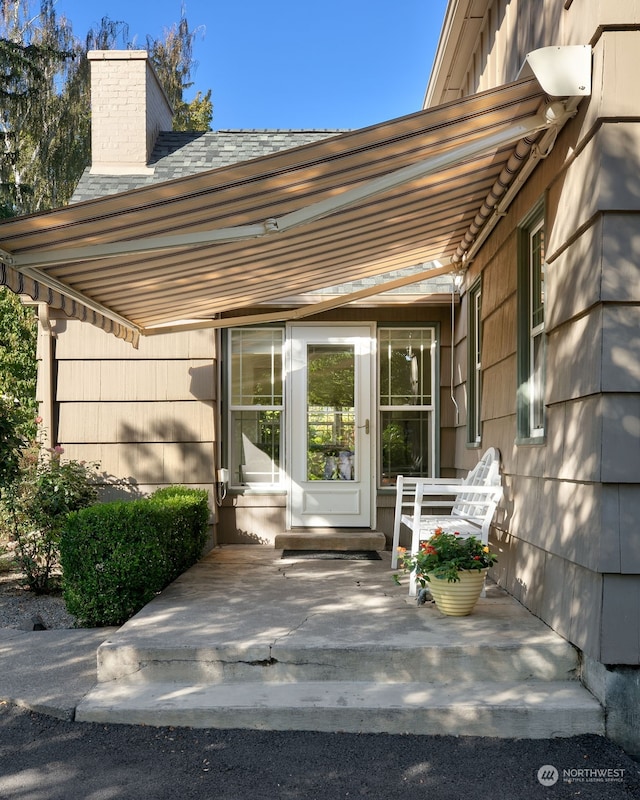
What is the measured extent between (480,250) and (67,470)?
3.98m

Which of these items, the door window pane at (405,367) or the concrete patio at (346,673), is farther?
the door window pane at (405,367)

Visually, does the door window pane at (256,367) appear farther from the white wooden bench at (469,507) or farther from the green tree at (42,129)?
the green tree at (42,129)

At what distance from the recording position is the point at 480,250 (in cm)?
612

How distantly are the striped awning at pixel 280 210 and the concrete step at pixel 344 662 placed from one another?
1995 mm

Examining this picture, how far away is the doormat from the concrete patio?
2181 millimetres

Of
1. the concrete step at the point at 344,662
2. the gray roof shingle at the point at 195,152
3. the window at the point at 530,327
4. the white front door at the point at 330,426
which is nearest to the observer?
the concrete step at the point at 344,662

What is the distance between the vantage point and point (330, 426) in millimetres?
7484

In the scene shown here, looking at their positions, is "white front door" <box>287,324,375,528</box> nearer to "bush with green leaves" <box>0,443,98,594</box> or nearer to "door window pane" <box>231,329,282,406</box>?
"door window pane" <box>231,329,282,406</box>

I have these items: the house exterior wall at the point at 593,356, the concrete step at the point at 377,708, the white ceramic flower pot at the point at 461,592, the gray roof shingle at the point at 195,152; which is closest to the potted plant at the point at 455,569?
the white ceramic flower pot at the point at 461,592

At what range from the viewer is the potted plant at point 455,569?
4156 millimetres

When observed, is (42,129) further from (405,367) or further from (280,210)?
(280,210)

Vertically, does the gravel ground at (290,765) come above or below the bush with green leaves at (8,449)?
below

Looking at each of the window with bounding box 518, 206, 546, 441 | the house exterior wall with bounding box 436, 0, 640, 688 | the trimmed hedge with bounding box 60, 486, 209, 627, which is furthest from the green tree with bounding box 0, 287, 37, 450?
the house exterior wall with bounding box 436, 0, 640, 688

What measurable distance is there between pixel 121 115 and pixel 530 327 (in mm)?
5316
